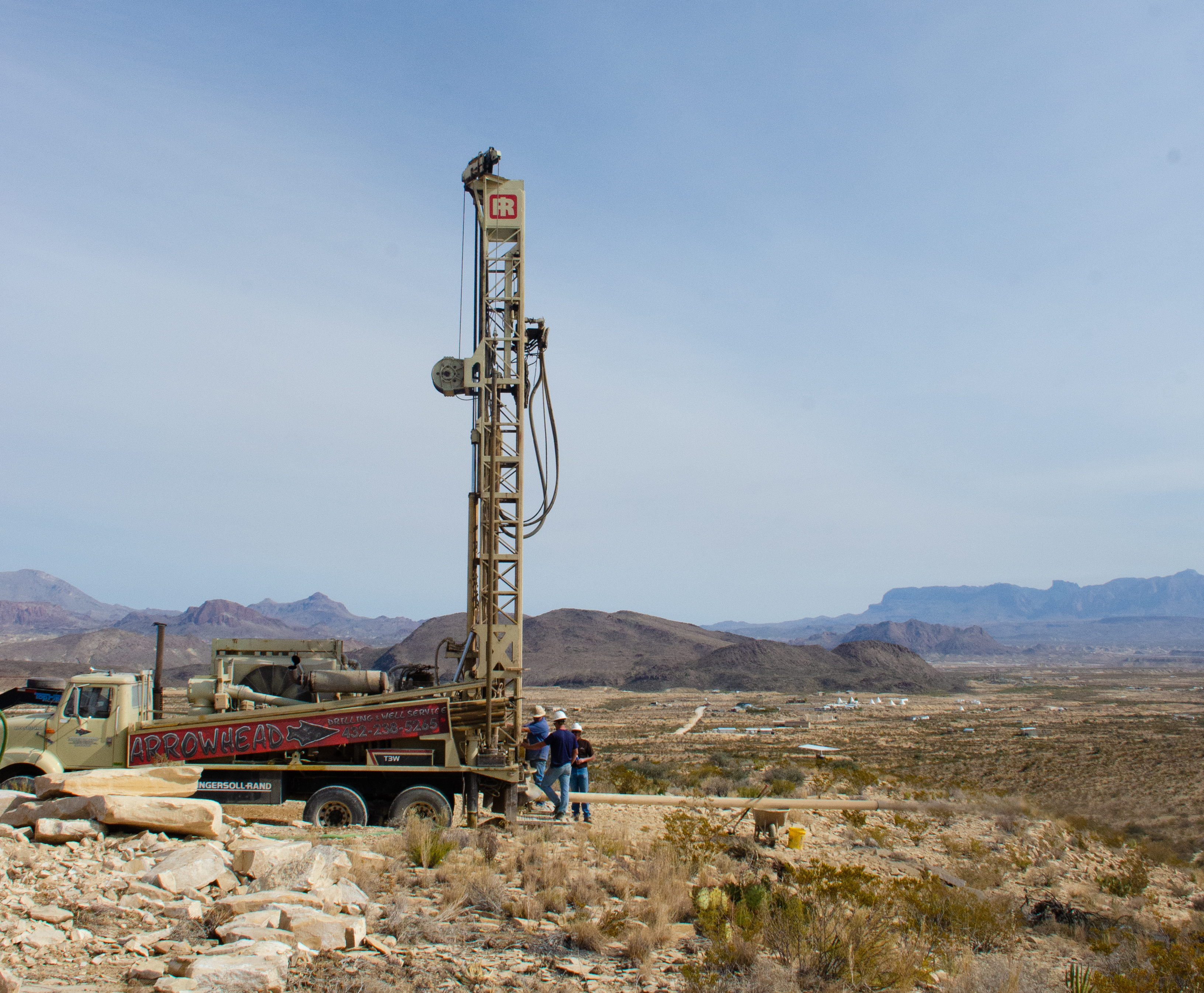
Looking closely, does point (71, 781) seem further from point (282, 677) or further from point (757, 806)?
point (757, 806)

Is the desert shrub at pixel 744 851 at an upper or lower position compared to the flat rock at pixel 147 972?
lower

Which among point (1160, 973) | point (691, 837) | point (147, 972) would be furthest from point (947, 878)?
point (147, 972)

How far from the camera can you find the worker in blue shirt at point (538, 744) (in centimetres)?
1514

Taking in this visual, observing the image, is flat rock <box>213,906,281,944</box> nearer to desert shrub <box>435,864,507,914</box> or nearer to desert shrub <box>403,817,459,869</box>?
desert shrub <box>435,864,507,914</box>

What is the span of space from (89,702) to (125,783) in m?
2.96

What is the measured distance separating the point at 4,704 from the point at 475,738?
21.8 ft

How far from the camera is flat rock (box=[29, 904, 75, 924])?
24.5 ft

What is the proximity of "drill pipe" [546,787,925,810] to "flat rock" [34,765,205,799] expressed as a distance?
265 inches

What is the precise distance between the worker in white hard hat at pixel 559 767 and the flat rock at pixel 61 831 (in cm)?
727

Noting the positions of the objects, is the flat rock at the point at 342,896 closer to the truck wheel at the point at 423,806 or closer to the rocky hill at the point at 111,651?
the truck wheel at the point at 423,806

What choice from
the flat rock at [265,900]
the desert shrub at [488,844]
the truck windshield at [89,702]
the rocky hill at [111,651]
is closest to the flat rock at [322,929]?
the flat rock at [265,900]

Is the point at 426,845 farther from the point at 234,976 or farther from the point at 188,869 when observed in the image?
the point at 234,976

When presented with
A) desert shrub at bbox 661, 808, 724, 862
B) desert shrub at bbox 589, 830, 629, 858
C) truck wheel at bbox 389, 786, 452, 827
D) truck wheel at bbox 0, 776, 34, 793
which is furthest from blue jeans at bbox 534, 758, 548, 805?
truck wheel at bbox 0, 776, 34, 793

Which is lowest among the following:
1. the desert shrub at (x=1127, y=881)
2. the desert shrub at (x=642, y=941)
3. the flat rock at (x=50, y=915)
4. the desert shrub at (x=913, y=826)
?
the desert shrub at (x=1127, y=881)
